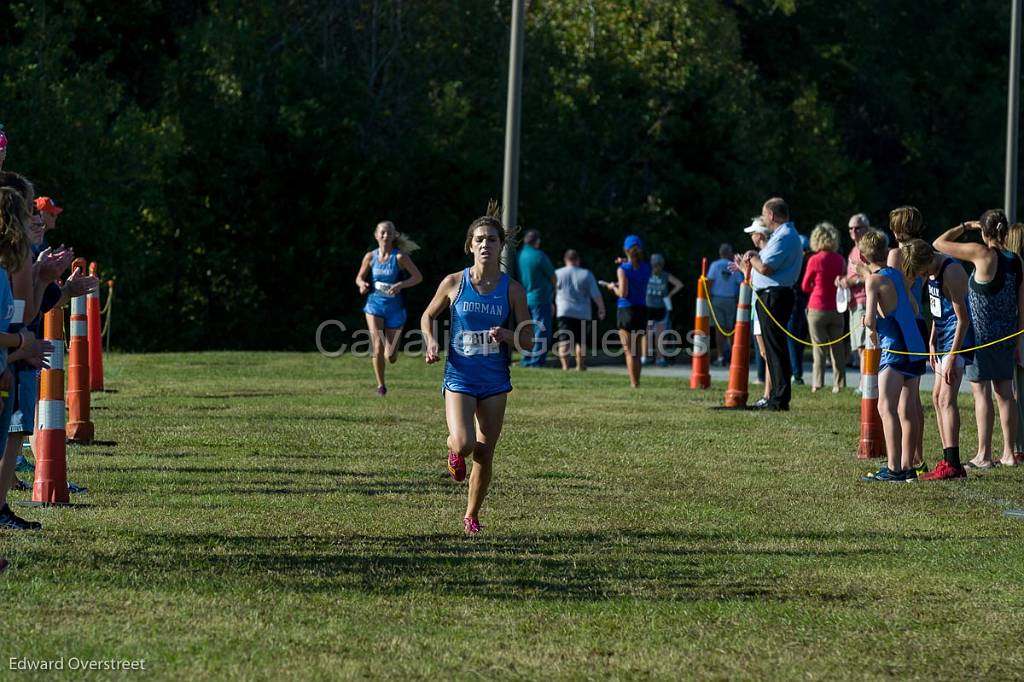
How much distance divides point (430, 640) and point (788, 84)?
2113 inches

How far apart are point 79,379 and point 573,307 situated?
41.5 ft

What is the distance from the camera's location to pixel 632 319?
21984 millimetres

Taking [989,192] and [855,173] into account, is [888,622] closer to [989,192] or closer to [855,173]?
[855,173]

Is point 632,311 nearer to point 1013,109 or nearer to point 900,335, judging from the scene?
point 900,335

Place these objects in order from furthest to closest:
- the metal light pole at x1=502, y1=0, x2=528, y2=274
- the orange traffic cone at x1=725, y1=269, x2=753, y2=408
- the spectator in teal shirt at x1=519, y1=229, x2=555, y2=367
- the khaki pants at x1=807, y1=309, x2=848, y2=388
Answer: the spectator in teal shirt at x1=519, y1=229, x2=555, y2=367
the metal light pole at x1=502, y1=0, x2=528, y2=274
the khaki pants at x1=807, y1=309, x2=848, y2=388
the orange traffic cone at x1=725, y1=269, x2=753, y2=408

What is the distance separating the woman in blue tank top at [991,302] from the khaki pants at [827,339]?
7.36m

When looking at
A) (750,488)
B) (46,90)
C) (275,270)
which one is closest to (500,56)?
(275,270)

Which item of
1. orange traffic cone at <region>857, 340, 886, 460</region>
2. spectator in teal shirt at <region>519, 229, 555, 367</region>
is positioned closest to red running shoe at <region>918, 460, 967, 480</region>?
orange traffic cone at <region>857, 340, 886, 460</region>

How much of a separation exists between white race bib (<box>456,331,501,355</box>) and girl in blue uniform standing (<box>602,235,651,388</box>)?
37.4ft

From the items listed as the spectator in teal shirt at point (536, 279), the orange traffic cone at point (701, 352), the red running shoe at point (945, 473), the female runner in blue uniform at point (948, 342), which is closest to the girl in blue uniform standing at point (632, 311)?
the orange traffic cone at point (701, 352)

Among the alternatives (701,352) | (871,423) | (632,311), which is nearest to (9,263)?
(871,423)

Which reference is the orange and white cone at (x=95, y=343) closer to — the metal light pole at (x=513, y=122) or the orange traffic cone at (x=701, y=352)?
the orange traffic cone at (x=701, y=352)

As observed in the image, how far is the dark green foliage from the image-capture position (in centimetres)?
3631

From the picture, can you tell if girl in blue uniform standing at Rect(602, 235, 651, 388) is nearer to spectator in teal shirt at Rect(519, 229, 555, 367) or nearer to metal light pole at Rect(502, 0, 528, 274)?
metal light pole at Rect(502, 0, 528, 274)
